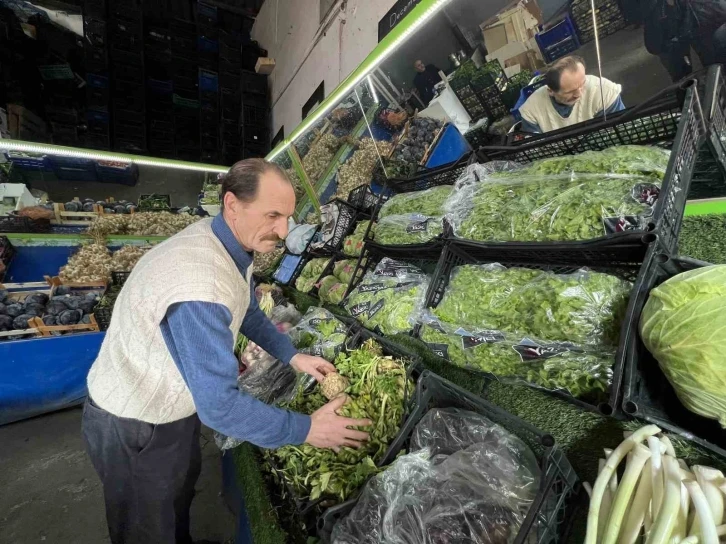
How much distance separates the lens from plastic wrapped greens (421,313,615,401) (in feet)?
4.13

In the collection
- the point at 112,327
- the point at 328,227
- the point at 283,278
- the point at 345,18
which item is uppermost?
the point at 345,18

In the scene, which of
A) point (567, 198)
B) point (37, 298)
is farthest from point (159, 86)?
point (567, 198)

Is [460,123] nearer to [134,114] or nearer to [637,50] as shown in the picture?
[637,50]

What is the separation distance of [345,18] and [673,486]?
333 inches

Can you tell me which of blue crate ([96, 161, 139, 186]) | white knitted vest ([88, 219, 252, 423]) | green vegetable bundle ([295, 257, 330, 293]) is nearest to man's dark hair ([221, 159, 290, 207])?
white knitted vest ([88, 219, 252, 423])

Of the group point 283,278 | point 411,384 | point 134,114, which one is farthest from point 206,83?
point 411,384

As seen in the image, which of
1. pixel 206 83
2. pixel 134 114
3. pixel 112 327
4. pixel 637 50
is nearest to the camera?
pixel 112 327

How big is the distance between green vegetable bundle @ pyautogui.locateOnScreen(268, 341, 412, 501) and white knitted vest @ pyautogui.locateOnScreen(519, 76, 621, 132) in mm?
2035

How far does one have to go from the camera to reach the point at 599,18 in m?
2.78

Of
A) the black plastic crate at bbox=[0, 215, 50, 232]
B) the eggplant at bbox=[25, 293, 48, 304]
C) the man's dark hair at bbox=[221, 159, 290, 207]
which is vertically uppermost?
the black plastic crate at bbox=[0, 215, 50, 232]

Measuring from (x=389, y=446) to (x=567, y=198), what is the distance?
143cm

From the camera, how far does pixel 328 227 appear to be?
3.98 metres

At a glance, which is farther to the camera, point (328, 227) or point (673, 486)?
point (328, 227)

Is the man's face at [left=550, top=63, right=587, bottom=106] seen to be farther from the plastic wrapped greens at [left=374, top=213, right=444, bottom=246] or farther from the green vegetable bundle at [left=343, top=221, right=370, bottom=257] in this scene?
the green vegetable bundle at [left=343, top=221, right=370, bottom=257]
